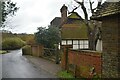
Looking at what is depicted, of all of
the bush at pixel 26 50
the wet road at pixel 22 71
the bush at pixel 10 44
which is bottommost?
the wet road at pixel 22 71

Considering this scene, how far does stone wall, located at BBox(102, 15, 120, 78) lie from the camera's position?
402 inches

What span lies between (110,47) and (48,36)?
2253cm

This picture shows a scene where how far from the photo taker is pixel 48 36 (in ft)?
108

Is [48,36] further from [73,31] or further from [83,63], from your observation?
[83,63]

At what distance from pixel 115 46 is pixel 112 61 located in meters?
0.66

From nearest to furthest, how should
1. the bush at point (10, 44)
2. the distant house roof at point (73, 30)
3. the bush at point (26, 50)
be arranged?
1. the bush at point (26, 50)
2. the distant house roof at point (73, 30)
3. the bush at point (10, 44)

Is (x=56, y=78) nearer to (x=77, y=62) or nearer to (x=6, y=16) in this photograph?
(x=77, y=62)

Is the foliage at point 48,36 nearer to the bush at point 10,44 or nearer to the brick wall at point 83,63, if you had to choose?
the brick wall at point 83,63

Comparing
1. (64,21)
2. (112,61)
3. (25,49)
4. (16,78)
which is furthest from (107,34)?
(64,21)

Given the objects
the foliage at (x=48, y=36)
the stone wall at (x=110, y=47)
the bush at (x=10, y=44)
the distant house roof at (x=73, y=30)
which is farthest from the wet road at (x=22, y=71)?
the bush at (x=10, y=44)

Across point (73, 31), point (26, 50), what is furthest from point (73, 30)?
point (26, 50)

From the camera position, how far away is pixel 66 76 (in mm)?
15211

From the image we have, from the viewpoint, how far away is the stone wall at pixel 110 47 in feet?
33.5

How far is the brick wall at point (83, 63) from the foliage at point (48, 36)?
14993mm
